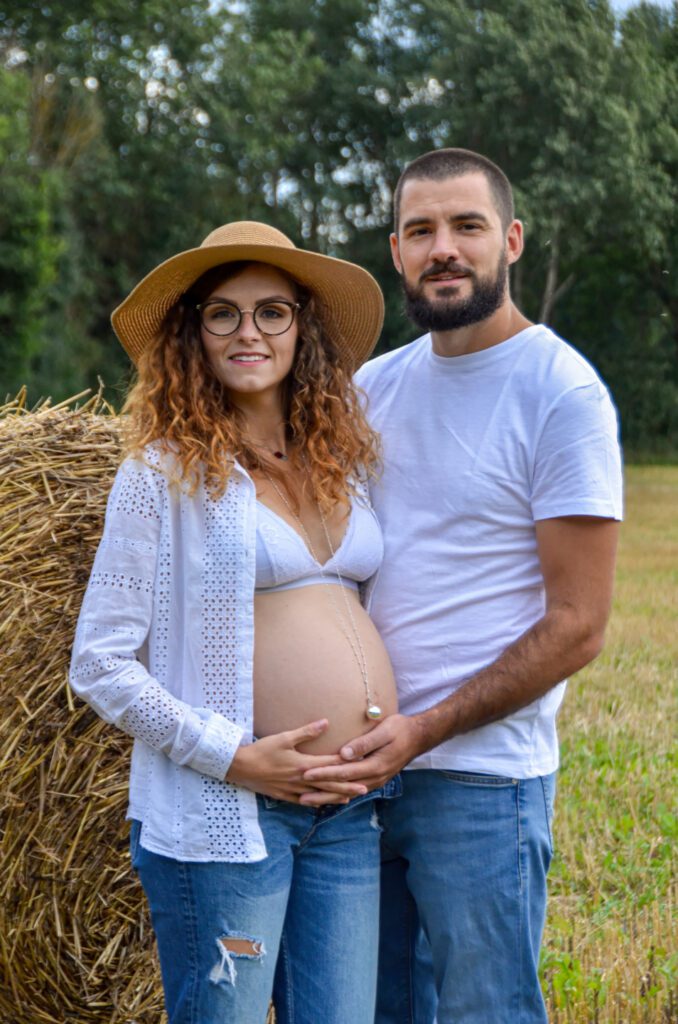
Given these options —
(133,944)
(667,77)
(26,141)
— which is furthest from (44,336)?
(133,944)

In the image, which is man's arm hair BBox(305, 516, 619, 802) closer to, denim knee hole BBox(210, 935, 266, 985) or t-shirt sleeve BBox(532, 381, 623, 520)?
t-shirt sleeve BBox(532, 381, 623, 520)

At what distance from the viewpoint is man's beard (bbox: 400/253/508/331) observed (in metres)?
2.83

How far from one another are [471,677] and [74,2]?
96.0 ft

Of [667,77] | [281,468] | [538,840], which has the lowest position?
[538,840]

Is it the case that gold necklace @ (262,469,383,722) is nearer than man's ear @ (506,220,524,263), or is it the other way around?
gold necklace @ (262,469,383,722)

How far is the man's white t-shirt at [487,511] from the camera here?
8.76 feet

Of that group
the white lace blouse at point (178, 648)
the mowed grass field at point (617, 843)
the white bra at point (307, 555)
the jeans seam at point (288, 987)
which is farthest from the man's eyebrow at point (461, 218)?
the mowed grass field at point (617, 843)

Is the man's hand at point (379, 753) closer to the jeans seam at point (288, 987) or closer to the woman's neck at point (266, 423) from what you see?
the jeans seam at point (288, 987)

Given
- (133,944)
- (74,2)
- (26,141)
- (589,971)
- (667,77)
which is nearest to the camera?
(133,944)

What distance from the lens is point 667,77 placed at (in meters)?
32.0

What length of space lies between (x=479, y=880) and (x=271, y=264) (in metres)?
1.42

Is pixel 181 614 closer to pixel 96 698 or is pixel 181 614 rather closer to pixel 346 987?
pixel 96 698

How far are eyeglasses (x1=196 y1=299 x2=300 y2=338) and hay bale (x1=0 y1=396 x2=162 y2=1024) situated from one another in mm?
876

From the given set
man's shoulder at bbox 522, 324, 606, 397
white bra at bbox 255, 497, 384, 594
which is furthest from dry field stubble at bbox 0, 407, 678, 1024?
man's shoulder at bbox 522, 324, 606, 397
